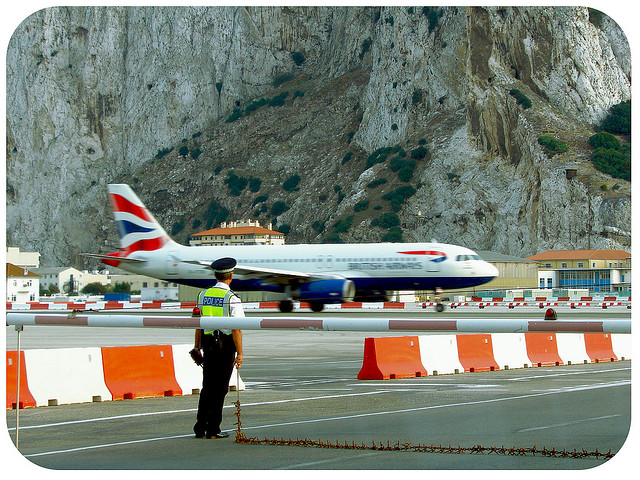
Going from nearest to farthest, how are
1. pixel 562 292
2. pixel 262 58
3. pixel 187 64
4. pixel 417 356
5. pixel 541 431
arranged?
pixel 541 431
pixel 417 356
pixel 562 292
pixel 187 64
pixel 262 58

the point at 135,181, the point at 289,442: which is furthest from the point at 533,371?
the point at 135,181

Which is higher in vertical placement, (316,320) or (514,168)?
(514,168)

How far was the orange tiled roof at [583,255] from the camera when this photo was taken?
9831 centimetres

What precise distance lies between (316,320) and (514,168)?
107 m

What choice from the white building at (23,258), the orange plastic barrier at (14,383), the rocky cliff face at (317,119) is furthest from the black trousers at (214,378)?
the white building at (23,258)

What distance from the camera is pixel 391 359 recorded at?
564 inches

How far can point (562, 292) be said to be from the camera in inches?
2938

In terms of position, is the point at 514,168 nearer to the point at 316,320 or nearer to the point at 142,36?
the point at 142,36

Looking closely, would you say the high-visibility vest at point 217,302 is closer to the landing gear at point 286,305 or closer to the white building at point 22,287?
the landing gear at point 286,305

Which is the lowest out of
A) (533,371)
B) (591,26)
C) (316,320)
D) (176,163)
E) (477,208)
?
(533,371)

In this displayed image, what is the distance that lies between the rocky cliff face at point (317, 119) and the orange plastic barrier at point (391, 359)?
93332 millimetres

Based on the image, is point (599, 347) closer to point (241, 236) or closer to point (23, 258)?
point (241, 236)

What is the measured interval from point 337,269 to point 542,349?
82.8 ft

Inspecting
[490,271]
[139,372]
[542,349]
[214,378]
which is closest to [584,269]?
[490,271]
